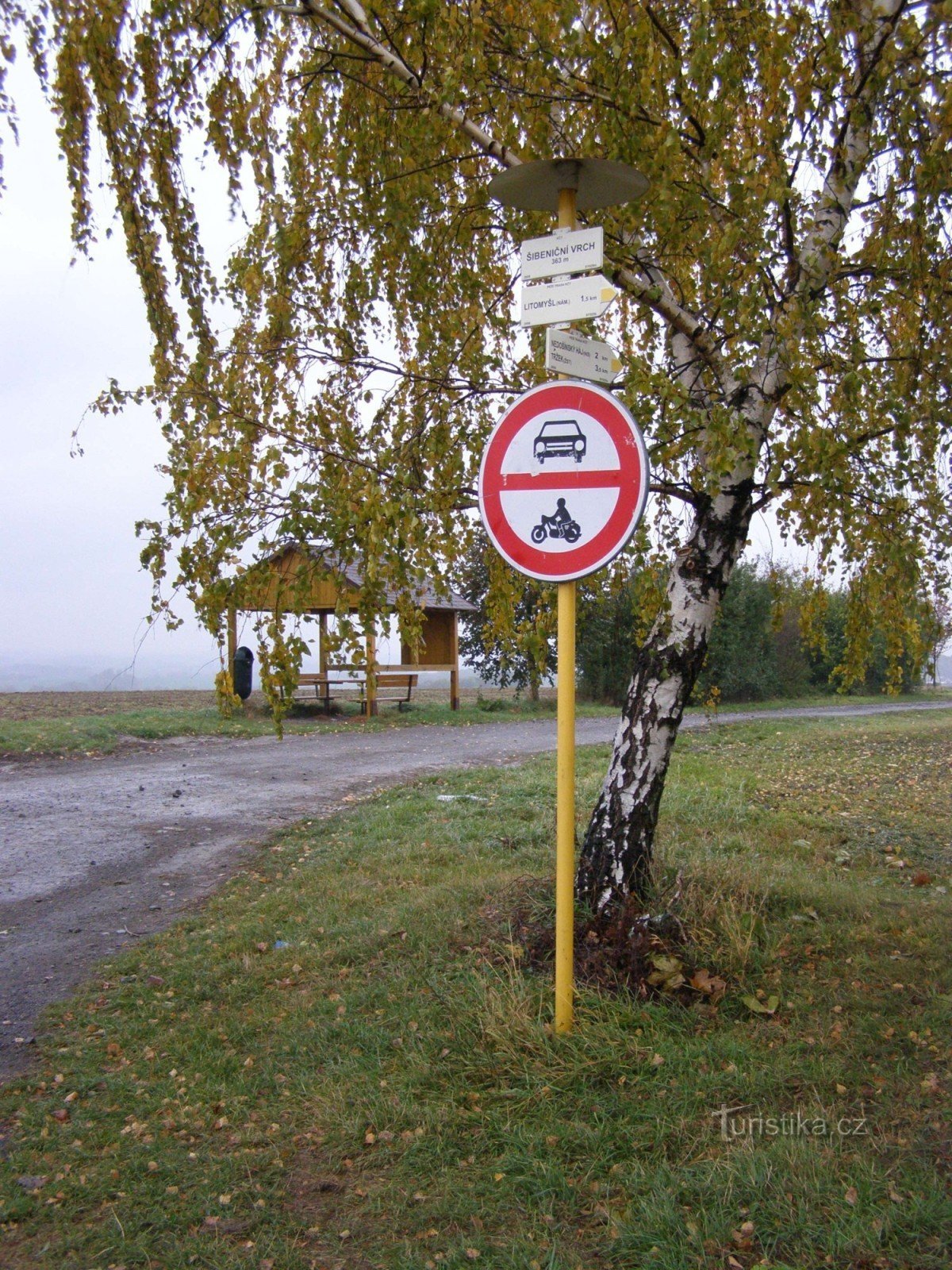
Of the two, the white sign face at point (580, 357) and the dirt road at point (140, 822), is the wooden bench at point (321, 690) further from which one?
the white sign face at point (580, 357)

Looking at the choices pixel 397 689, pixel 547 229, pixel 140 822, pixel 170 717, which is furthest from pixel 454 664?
pixel 547 229

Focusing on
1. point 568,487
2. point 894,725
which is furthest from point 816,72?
point 894,725

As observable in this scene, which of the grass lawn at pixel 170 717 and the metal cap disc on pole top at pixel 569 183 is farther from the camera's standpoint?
the grass lawn at pixel 170 717

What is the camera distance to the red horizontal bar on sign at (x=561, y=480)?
11.8 ft

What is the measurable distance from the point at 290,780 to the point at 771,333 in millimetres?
8844

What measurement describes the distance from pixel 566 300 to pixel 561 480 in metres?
0.73

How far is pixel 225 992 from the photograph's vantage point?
188 inches

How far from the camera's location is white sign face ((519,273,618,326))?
3.70 m

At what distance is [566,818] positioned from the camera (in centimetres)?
371

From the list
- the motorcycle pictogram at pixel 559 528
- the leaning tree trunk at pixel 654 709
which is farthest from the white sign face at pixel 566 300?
the leaning tree trunk at pixel 654 709

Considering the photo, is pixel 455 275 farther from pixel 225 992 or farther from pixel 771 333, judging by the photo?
pixel 225 992

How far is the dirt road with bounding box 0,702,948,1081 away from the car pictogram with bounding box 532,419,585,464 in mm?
3425

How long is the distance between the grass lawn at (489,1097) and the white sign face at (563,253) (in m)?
2.85

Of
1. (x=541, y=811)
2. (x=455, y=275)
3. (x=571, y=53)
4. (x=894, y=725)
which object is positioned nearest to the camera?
(x=571, y=53)
